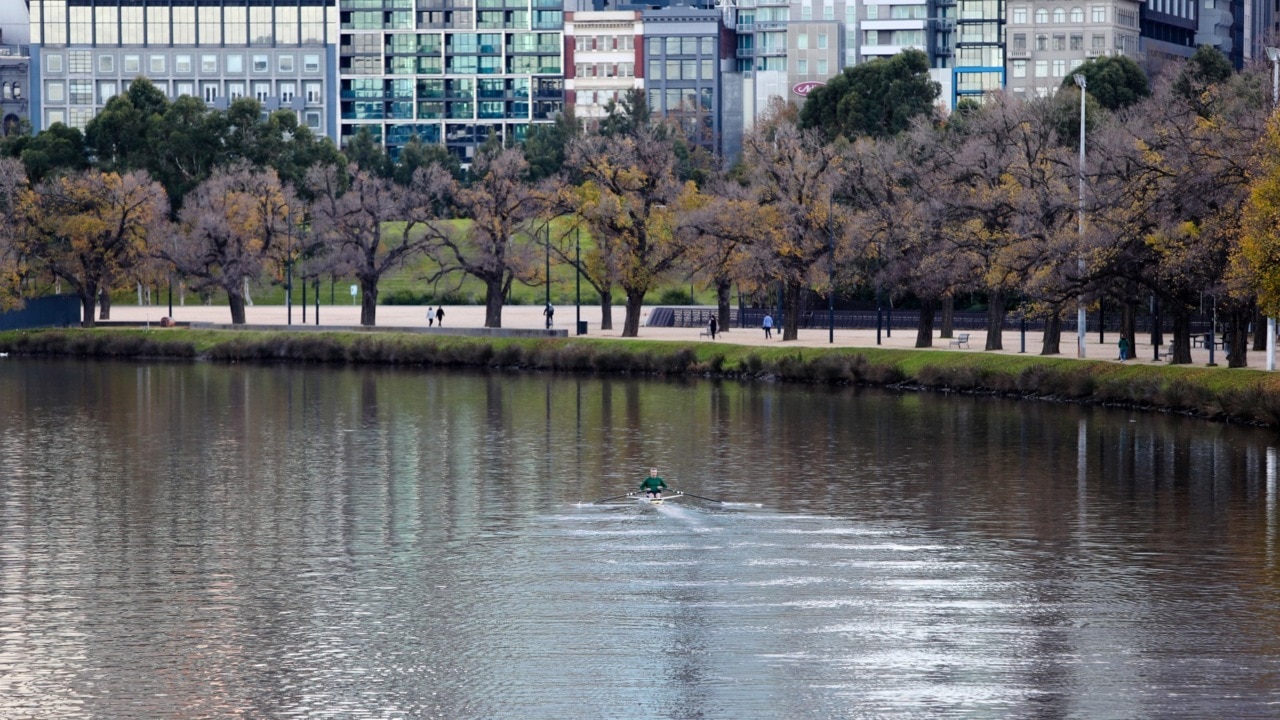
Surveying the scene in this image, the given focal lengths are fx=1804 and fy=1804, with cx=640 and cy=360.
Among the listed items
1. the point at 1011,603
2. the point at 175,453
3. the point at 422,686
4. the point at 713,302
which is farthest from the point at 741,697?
the point at 713,302

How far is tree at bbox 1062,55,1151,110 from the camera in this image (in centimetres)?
13525

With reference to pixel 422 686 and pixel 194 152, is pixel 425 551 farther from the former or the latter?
pixel 194 152

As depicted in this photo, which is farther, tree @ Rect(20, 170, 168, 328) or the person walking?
tree @ Rect(20, 170, 168, 328)

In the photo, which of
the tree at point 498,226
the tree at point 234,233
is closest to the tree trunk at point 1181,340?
the tree at point 498,226

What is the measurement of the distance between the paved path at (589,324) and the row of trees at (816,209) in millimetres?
2490

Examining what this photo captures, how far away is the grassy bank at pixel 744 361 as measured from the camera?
68.0 m

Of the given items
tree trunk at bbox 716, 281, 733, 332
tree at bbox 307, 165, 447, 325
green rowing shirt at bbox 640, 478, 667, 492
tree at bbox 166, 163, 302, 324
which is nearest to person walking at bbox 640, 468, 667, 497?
green rowing shirt at bbox 640, 478, 667, 492

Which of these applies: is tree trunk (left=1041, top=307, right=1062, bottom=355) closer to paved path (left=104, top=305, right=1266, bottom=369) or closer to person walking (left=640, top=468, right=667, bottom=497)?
paved path (left=104, top=305, right=1266, bottom=369)

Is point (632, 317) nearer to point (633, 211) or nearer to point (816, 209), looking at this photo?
point (633, 211)

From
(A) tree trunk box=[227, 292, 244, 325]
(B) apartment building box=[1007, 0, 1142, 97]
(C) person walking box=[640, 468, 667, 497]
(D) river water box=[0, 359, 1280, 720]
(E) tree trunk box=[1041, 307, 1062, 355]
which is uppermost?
(B) apartment building box=[1007, 0, 1142, 97]

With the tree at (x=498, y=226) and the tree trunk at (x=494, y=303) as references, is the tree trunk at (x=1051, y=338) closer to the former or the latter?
the tree at (x=498, y=226)

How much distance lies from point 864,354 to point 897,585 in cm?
5147

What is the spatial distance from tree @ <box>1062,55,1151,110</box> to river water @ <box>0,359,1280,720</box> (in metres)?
72.7

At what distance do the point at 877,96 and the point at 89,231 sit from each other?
6549cm
